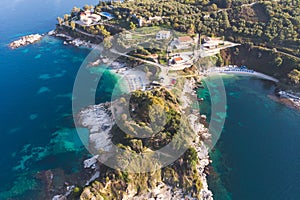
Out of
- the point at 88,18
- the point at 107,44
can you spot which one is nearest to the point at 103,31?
the point at 107,44

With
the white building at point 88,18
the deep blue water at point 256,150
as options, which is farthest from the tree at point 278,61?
the white building at point 88,18

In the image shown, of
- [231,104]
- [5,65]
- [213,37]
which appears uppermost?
[213,37]

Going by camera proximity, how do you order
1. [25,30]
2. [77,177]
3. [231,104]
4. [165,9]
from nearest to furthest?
[77,177] < [231,104] < [165,9] < [25,30]

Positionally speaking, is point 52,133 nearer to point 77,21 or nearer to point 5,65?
point 5,65

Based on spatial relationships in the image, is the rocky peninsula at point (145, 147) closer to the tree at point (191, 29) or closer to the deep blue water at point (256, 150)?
the deep blue water at point (256, 150)

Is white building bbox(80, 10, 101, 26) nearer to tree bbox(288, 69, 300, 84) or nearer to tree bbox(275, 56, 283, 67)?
tree bbox(275, 56, 283, 67)

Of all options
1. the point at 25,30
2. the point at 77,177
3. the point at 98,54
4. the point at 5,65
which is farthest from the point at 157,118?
the point at 25,30
